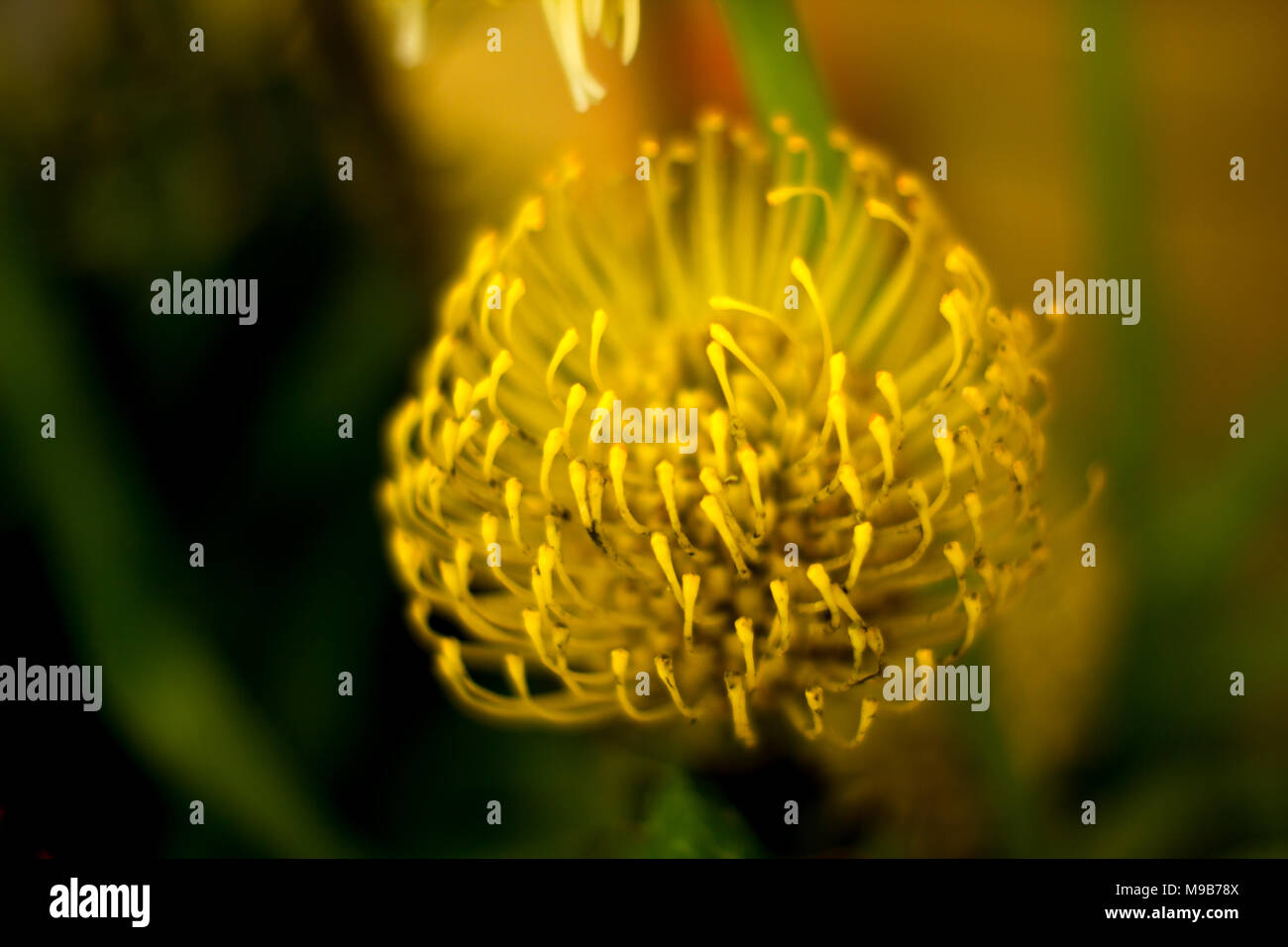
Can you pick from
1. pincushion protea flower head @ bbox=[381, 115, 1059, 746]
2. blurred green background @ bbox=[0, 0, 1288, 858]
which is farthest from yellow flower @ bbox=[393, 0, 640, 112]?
blurred green background @ bbox=[0, 0, 1288, 858]

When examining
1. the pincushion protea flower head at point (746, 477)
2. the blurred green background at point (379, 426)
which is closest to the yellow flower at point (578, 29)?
the pincushion protea flower head at point (746, 477)

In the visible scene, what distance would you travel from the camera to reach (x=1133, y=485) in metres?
0.53

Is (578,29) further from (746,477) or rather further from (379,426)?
(379,426)

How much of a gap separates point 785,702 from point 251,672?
0.88 ft

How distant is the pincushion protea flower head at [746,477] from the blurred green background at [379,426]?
115mm

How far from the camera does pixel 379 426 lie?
0.54m

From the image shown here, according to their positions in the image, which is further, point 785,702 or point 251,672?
point 251,672

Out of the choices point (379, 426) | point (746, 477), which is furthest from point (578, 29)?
point (379, 426)

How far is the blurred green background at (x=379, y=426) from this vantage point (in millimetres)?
482

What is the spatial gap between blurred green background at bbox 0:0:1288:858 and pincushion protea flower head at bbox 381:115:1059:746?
115 mm

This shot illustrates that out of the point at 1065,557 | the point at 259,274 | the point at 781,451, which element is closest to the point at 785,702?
the point at 781,451

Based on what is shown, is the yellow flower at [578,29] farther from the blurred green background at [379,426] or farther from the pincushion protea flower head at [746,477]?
the blurred green background at [379,426]
